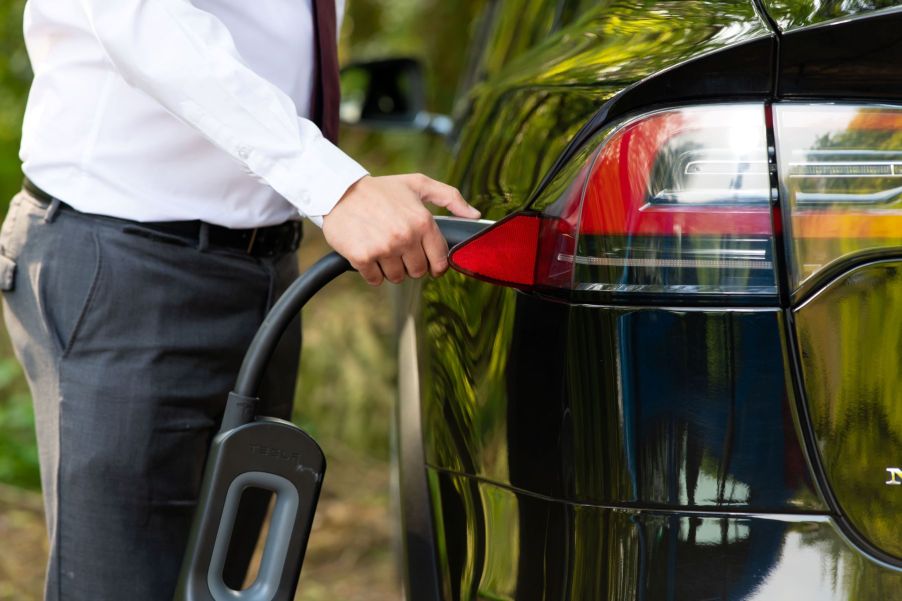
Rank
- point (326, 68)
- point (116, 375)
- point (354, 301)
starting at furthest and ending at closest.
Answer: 1. point (354, 301)
2. point (326, 68)
3. point (116, 375)

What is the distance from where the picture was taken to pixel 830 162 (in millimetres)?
1233

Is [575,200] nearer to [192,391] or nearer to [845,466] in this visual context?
[845,466]

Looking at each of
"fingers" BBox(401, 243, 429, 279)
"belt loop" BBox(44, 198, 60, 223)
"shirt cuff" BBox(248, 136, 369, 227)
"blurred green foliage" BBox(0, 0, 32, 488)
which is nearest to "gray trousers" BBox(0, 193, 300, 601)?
"belt loop" BBox(44, 198, 60, 223)

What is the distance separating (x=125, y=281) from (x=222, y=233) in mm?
175

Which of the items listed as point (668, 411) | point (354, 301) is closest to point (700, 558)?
point (668, 411)

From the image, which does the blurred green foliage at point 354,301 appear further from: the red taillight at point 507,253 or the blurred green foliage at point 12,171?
the red taillight at point 507,253

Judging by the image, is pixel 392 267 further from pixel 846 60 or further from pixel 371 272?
pixel 846 60

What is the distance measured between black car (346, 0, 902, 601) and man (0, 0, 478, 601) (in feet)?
1.71

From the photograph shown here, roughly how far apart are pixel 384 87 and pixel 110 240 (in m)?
1.93

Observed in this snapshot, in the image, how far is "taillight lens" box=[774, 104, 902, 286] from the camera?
1.21 meters

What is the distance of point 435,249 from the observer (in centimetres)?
133

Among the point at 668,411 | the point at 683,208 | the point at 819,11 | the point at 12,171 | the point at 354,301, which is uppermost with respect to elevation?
the point at 12,171

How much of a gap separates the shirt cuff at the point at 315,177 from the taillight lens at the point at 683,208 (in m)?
0.31

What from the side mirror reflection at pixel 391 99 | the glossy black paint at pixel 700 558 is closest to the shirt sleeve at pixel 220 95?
the glossy black paint at pixel 700 558
